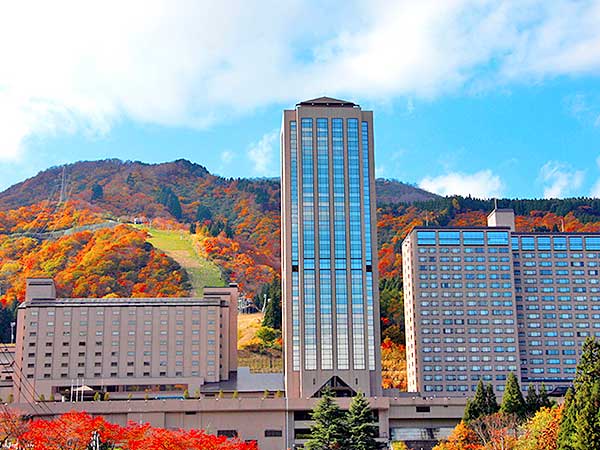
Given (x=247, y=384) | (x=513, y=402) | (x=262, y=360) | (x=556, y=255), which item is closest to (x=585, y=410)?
(x=513, y=402)

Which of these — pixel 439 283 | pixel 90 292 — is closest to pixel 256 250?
pixel 90 292

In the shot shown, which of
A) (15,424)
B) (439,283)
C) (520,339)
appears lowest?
(15,424)

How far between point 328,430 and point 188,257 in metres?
115

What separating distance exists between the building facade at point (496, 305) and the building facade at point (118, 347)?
2686cm

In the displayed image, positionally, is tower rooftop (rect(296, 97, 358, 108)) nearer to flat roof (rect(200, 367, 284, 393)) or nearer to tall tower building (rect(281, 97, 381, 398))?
tall tower building (rect(281, 97, 381, 398))

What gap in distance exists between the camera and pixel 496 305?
10462 centimetres

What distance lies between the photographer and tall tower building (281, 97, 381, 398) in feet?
298

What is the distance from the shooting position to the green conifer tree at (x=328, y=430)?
220ft

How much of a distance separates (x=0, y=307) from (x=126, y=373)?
55008 mm

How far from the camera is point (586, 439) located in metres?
44.7

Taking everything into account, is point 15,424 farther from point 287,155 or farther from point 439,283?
point 439,283

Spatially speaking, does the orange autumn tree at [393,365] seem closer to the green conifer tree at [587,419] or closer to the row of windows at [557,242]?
the row of windows at [557,242]

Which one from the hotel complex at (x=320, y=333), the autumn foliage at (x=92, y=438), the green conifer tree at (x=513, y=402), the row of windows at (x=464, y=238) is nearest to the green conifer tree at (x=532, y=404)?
the green conifer tree at (x=513, y=402)

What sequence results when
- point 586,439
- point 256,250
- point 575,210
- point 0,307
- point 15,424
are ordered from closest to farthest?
point 586,439 < point 15,424 < point 0,307 < point 575,210 < point 256,250
